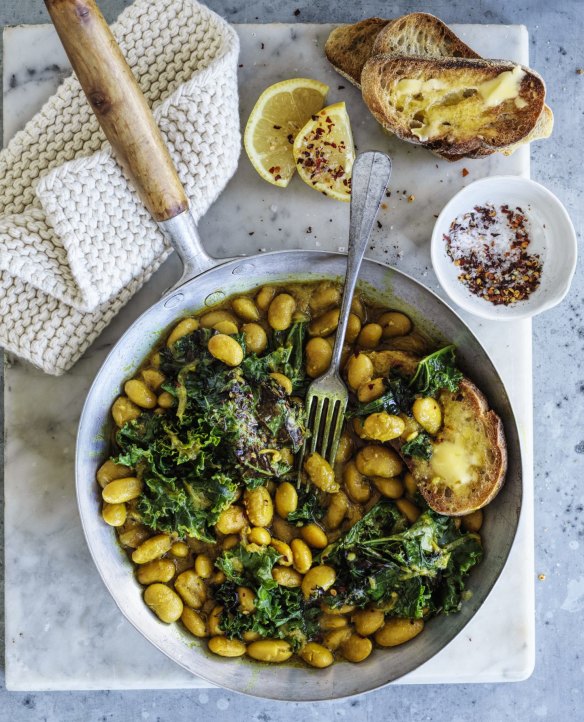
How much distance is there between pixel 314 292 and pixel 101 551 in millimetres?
1002

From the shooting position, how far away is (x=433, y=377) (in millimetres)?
2205

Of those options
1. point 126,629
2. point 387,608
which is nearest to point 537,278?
point 387,608

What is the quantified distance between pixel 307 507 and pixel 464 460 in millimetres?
481

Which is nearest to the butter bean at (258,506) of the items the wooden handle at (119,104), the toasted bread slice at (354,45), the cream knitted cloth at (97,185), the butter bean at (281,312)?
the butter bean at (281,312)

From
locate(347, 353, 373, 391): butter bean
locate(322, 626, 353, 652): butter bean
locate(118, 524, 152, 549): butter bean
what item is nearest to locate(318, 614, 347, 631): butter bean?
locate(322, 626, 353, 652): butter bean

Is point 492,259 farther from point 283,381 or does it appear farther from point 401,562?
point 401,562

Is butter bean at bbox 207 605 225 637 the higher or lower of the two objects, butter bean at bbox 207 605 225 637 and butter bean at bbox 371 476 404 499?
the lower

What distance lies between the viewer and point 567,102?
2562mm

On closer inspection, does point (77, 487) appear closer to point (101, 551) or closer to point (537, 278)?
point (101, 551)

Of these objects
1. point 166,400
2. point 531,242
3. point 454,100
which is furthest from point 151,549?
point 454,100

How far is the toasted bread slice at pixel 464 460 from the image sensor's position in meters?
2.15

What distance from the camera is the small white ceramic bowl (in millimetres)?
2318

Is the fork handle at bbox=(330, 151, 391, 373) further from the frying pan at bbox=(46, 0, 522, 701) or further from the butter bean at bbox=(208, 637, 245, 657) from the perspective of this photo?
the butter bean at bbox=(208, 637, 245, 657)

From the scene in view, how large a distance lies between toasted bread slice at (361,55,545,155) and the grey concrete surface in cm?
37
